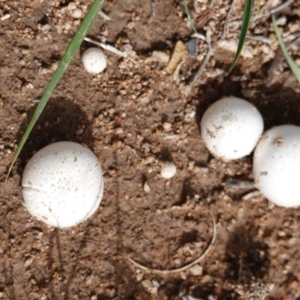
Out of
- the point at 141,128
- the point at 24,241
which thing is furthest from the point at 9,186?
the point at 141,128

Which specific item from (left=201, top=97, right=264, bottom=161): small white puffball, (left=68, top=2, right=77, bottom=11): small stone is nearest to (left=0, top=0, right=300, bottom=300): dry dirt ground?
(left=68, top=2, right=77, bottom=11): small stone

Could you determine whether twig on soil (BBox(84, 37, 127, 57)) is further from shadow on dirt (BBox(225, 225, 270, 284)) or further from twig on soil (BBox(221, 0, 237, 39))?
shadow on dirt (BBox(225, 225, 270, 284))

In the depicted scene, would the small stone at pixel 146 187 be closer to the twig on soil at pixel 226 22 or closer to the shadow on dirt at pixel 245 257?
the shadow on dirt at pixel 245 257

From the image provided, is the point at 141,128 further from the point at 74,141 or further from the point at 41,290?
the point at 41,290

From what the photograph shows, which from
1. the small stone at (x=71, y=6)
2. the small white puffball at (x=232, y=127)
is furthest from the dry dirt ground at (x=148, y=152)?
the small white puffball at (x=232, y=127)

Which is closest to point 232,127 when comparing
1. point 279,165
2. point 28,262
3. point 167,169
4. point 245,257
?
point 279,165
